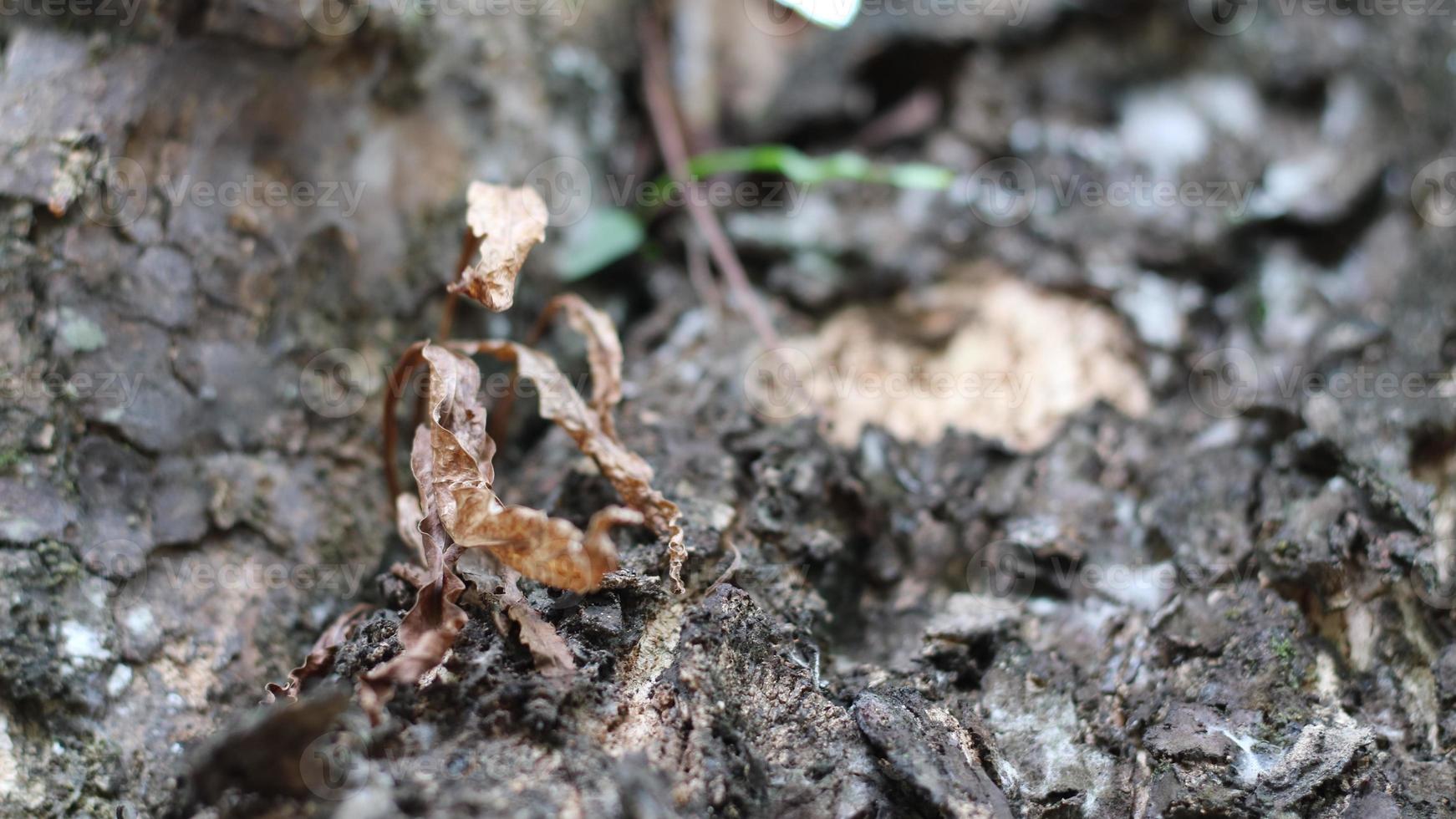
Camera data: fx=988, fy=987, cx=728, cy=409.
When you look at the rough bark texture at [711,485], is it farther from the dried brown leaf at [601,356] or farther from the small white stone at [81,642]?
the dried brown leaf at [601,356]

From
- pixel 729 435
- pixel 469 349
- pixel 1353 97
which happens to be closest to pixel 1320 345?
pixel 1353 97

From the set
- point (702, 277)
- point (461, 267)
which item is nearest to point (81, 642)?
point (461, 267)

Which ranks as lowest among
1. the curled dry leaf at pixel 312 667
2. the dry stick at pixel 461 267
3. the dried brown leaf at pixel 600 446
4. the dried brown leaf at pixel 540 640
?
the curled dry leaf at pixel 312 667

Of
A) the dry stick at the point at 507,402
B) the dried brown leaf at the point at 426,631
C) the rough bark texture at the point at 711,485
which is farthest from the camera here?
the dry stick at the point at 507,402

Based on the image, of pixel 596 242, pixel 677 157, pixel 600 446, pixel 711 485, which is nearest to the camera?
pixel 600 446

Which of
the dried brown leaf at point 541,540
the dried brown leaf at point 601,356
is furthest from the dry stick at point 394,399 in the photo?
the dried brown leaf at point 541,540

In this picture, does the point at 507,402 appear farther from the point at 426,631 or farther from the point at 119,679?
the point at 119,679

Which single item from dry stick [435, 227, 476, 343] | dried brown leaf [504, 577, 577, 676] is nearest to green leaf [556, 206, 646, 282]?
dry stick [435, 227, 476, 343]
